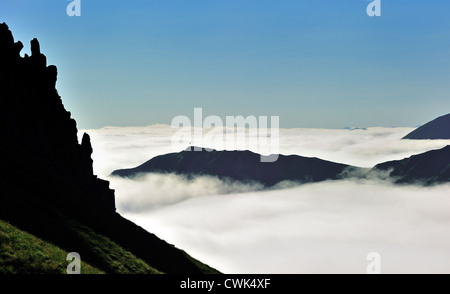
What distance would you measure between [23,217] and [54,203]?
2414 cm

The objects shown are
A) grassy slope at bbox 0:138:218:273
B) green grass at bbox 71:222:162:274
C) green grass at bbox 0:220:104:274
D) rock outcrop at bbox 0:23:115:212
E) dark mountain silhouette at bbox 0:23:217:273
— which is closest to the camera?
green grass at bbox 0:220:104:274

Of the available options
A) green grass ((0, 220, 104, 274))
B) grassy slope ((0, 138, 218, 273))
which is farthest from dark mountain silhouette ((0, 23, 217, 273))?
green grass ((0, 220, 104, 274))

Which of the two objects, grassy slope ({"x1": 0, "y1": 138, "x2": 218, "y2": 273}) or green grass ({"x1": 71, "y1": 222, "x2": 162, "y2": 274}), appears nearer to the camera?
grassy slope ({"x1": 0, "y1": 138, "x2": 218, "y2": 273})

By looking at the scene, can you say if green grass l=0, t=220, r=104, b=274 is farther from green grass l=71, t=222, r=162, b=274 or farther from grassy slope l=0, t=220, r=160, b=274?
green grass l=71, t=222, r=162, b=274

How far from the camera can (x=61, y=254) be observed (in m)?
38.7

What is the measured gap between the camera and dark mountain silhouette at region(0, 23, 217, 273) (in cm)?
5547

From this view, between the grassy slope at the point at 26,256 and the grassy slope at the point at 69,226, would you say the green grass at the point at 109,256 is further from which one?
the grassy slope at the point at 26,256

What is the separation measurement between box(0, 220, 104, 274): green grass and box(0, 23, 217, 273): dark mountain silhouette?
0.74 m

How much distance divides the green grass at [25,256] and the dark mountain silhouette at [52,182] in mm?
739

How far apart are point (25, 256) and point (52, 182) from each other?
5879 cm

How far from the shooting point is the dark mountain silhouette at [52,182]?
5547cm

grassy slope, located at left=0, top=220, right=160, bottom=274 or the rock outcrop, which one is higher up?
the rock outcrop
